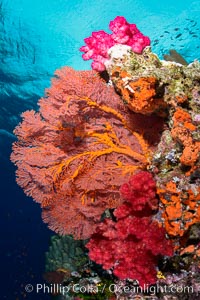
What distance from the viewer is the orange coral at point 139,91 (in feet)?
12.5

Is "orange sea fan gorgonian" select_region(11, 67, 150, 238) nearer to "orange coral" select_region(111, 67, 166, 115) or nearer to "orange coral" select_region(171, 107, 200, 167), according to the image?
"orange coral" select_region(111, 67, 166, 115)

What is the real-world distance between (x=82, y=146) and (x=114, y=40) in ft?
6.18

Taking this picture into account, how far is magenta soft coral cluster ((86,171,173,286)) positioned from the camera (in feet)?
13.5

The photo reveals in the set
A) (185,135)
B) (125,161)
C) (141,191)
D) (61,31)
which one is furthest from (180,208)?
(61,31)

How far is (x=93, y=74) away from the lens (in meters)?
4.67

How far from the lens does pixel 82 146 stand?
4.70 metres

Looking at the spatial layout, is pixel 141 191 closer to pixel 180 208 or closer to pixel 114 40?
pixel 180 208

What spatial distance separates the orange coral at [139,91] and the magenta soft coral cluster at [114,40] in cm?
62

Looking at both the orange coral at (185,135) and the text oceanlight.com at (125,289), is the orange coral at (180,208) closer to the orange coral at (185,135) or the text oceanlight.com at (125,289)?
the orange coral at (185,135)

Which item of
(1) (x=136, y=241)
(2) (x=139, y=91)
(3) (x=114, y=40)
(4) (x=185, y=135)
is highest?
(3) (x=114, y=40)

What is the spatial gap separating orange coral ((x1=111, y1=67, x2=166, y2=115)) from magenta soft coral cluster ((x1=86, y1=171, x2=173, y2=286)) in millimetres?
1084

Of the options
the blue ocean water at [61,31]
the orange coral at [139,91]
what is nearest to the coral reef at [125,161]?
the orange coral at [139,91]

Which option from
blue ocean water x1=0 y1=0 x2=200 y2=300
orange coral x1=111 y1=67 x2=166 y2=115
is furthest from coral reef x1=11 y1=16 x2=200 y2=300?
blue ocean water x1=0 y1=0 x2=200 y2=300

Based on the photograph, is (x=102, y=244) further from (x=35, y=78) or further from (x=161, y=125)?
(x=35, y=78)
